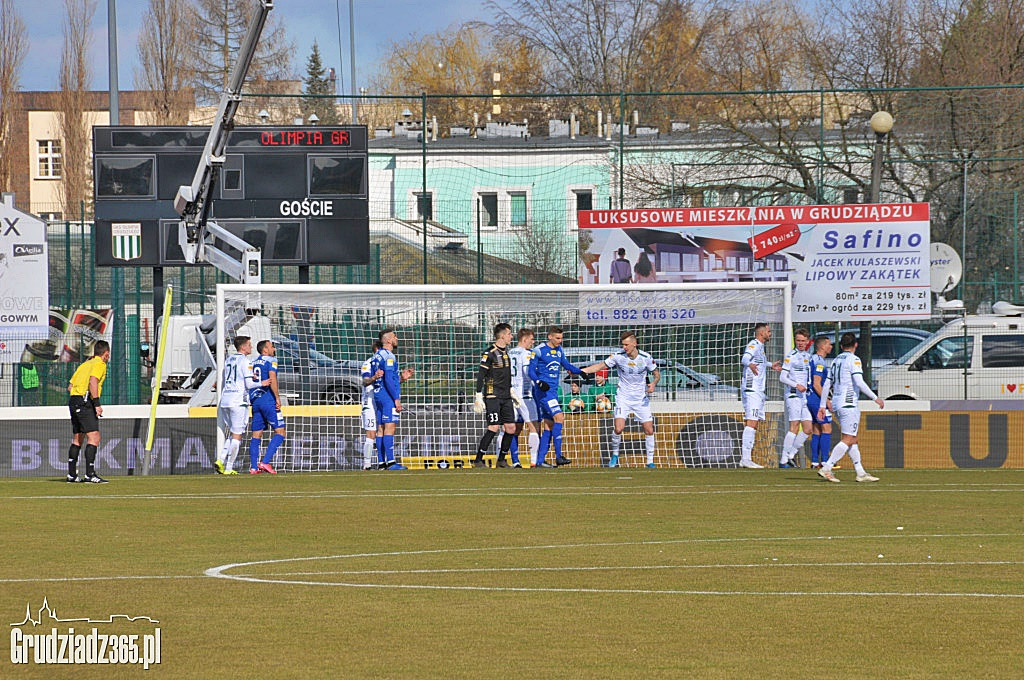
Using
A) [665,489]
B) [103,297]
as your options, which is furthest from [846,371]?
[103,297]

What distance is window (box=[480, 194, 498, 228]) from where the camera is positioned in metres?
25.3

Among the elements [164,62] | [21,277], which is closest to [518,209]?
[21,277]

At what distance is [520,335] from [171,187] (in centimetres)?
624

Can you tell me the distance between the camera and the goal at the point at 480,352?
2223cm

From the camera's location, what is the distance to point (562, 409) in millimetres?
23125

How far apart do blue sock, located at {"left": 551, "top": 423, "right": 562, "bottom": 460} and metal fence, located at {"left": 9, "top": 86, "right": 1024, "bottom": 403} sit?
4.20m

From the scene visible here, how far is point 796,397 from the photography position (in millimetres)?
→ 21516

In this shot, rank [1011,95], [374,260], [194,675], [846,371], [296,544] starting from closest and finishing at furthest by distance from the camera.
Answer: [194,675]
[296,544]
[846,371]
[374,260]
[1011,95]

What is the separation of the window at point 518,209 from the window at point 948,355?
7.45 metres

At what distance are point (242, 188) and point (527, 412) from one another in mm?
5927

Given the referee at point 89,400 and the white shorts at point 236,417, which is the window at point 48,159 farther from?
the referee at point 89,400

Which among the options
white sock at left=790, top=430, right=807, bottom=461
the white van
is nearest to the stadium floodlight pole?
white sock at left=790, top=430, right=807, bottom=461

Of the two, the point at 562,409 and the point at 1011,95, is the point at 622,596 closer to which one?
the point at 562,409

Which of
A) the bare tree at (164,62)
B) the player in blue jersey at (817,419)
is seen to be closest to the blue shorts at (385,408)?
the player in blue jersey at (817,419)
